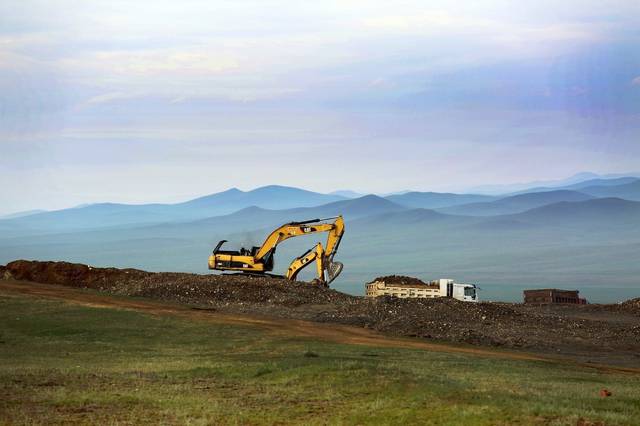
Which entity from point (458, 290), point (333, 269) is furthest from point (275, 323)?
point (458, 290)

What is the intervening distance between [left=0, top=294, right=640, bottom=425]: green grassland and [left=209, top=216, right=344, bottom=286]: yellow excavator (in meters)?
24.8

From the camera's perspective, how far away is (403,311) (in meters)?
55.7

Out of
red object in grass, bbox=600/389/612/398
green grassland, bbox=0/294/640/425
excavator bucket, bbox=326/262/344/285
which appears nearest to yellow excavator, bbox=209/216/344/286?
excavator bucket, bbox=326/262/344/285

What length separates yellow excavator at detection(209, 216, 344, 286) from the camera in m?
67.6

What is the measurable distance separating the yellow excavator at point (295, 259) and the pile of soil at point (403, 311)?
1.80m

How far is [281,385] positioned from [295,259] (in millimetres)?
41814

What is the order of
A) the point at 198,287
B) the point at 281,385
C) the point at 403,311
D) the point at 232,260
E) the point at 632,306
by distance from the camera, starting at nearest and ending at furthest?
the point at 281,385, the point at 403,311, the point at 198,287, the point at 232,260, the point at 632,306

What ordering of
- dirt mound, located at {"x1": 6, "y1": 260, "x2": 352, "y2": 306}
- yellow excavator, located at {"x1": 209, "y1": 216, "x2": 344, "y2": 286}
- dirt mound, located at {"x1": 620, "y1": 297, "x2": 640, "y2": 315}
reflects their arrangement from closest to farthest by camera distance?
1. dirt mound, located at {"x1": 6, "y1": 260, "x2": 352, "y2": 306}
2. yellow excavator, located at {"x1": 209, "y1": 216, "x2": 344, "y2": 286}
3. dirt mound, located at {"x1": 620, "y1": 297, "x2": 640, "y2": 315}

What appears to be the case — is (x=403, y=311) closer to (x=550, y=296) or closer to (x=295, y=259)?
(x=295, y=259)

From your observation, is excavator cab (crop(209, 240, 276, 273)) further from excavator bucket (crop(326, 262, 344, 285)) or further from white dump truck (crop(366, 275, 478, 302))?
white dump truck (crop(366, 275, 478, 302))

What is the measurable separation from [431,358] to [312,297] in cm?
2440

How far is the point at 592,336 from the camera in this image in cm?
5459

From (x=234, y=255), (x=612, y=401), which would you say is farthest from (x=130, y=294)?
(x=612, y=401)

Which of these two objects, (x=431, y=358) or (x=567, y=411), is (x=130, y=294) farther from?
(x=567, y=411)
